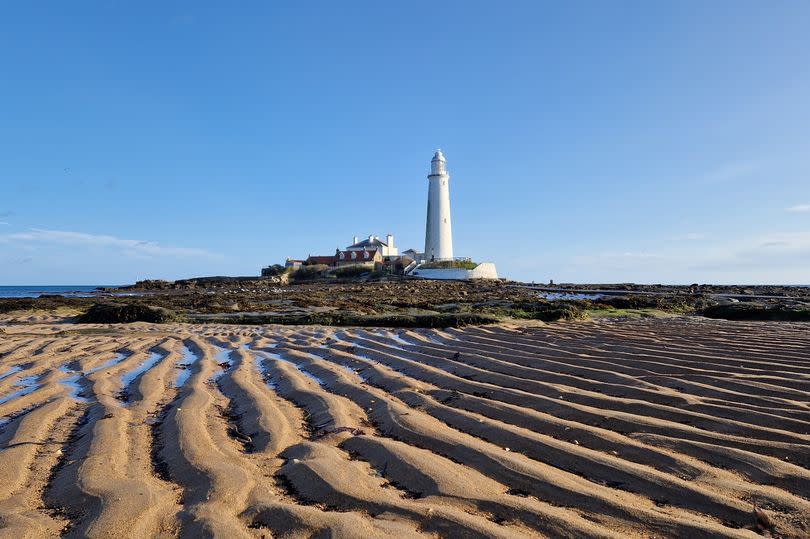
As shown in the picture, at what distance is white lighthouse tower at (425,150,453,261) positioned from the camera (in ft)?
188

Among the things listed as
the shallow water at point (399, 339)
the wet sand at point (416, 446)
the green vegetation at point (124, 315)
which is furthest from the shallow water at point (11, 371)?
the green vegetation at point (124, 315)

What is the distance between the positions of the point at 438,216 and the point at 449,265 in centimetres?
579

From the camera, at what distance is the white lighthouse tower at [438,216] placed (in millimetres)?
57250

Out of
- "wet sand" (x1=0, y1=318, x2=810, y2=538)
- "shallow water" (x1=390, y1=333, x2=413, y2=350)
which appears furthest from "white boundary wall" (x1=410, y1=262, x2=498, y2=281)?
"wet sand" (x1=0, y1=318, x2=810, y2=538)

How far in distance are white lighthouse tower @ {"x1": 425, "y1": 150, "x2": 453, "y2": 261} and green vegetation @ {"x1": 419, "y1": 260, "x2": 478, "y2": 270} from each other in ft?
6.45

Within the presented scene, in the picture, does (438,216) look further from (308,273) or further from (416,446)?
(416,446)

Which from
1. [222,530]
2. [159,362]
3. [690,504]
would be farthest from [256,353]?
[690,504]

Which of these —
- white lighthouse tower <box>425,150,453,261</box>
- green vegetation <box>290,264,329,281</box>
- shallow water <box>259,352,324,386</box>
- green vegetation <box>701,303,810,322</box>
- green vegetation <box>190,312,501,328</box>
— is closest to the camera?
shallow water <box>259,352,324,386</box>

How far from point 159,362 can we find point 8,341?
411cm

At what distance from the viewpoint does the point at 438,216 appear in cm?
5738

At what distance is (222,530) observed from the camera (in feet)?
8.29

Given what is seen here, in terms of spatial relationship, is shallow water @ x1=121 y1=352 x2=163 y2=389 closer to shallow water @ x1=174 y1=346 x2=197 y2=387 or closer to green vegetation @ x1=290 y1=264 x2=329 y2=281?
shallow water @ x1=174 y1=346 x2=197 y2=387

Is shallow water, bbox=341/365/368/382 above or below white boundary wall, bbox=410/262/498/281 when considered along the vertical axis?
below

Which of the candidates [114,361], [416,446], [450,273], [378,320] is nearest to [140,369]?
[114,361]
